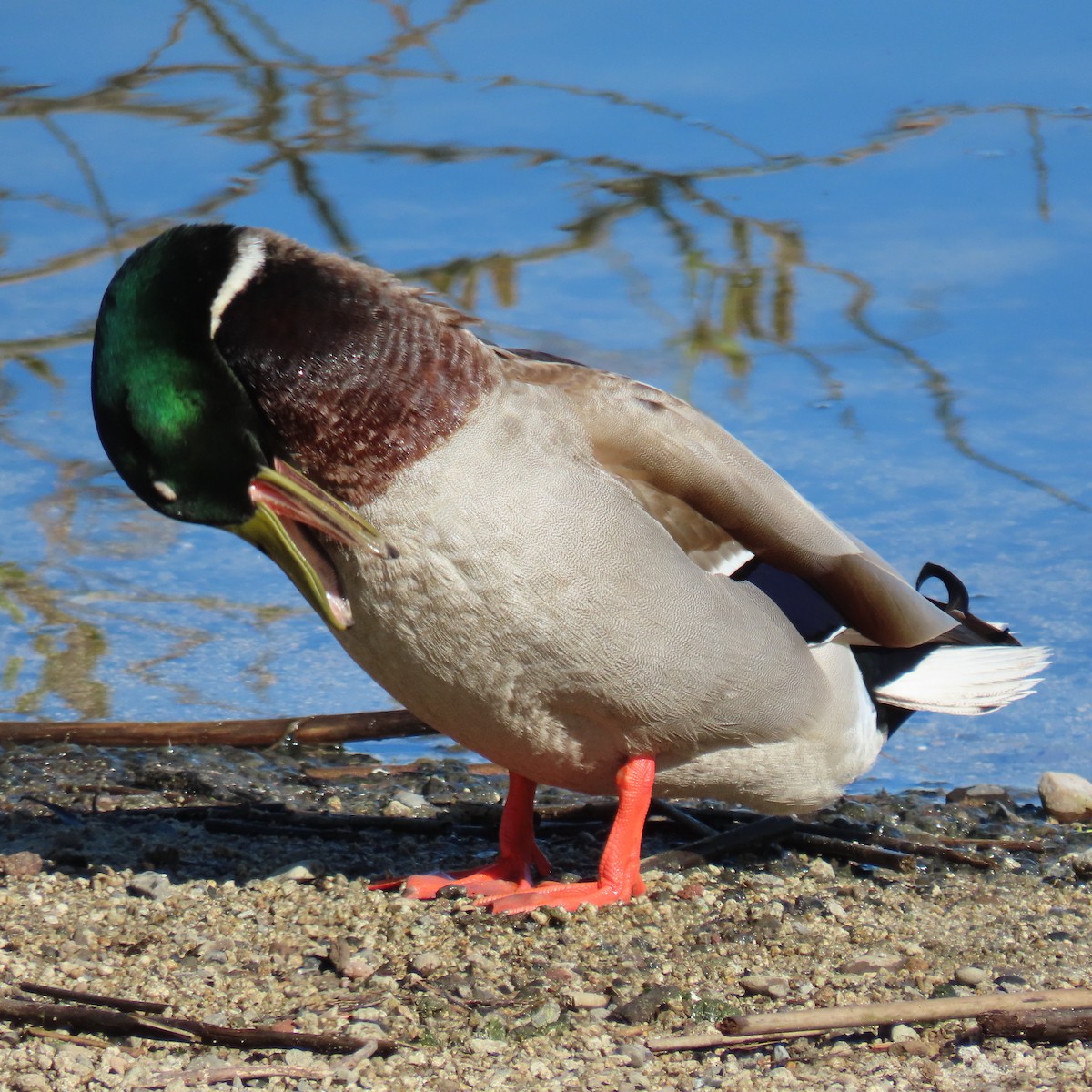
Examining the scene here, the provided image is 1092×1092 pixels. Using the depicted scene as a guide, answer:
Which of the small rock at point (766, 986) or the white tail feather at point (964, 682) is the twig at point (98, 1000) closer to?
the small rock at point (766, 986)

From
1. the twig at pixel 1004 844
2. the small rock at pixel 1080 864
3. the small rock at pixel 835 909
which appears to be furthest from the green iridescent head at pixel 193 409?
the small rock at pixel 1080 864

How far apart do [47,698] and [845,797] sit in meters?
2.25

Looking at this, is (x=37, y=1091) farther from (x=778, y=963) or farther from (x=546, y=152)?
(x=546, y=152)

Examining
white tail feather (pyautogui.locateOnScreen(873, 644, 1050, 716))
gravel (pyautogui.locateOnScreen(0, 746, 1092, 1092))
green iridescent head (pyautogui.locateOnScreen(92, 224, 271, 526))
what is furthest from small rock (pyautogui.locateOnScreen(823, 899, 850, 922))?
green iridescent head (pyautogui.locateOnScreen(92, 224, 271, 526))

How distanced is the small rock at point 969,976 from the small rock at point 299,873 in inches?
52.7

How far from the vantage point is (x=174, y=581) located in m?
5.64

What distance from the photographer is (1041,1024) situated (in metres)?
2.95

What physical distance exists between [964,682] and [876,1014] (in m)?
1.33

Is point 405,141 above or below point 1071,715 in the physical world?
above

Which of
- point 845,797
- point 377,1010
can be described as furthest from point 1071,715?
point 377,1010

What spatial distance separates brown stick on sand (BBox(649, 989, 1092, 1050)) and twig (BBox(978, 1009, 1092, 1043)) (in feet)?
0.04

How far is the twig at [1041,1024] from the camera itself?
2.95m

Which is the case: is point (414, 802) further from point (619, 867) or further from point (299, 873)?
point (619, 867)

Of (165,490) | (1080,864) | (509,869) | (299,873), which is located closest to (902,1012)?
(509,869)
